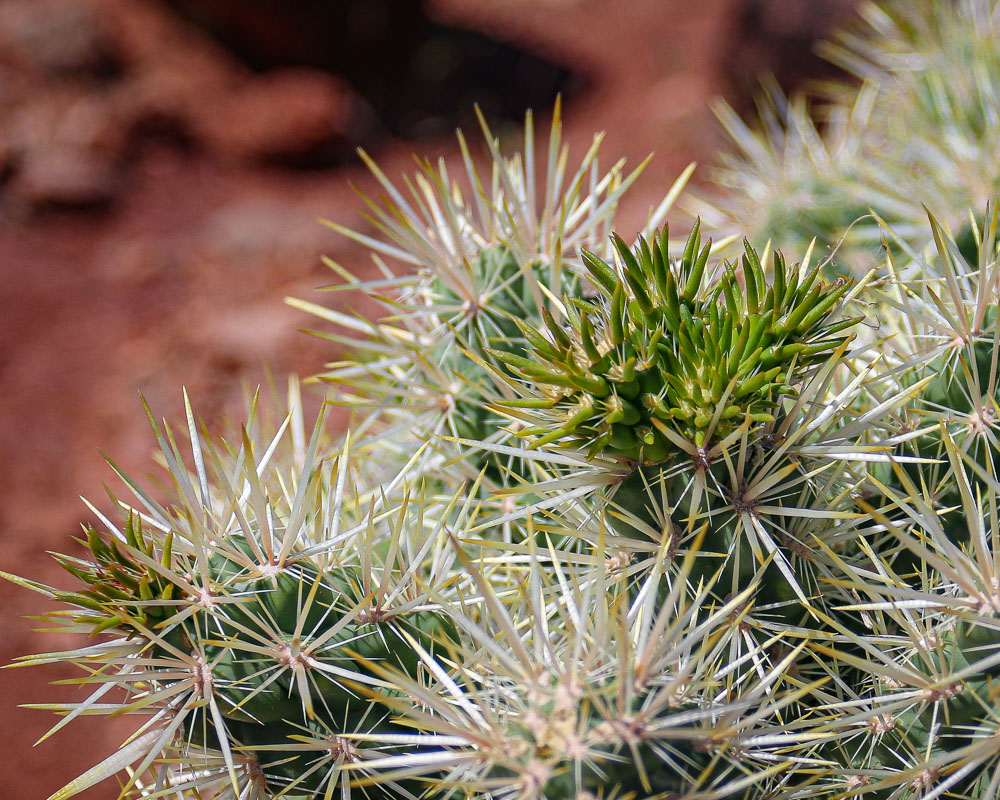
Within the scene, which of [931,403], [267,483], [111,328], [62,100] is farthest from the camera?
[62,100]

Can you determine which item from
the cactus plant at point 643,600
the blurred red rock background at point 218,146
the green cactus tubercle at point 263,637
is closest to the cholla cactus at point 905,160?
the cactus plant at point 643,600

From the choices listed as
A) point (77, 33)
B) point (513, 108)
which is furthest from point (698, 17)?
point (77, 33)

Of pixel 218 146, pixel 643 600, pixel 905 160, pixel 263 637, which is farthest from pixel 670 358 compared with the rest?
pixel 218 146

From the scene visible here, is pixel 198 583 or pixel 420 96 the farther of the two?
pixel 420 96

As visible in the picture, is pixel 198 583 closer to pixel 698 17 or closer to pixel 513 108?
pixel 513 108

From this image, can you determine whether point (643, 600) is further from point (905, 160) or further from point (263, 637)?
point (905, 160)

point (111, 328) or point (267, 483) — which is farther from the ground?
point (111, 328)

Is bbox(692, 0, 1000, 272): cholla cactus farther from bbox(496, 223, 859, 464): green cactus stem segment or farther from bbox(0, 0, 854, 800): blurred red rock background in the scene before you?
bbox(0, 0, 854, 800): blurred red rock background
